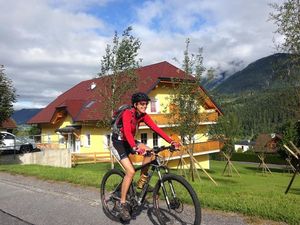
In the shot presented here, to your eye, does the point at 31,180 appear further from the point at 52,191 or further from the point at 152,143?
the point at 152,143

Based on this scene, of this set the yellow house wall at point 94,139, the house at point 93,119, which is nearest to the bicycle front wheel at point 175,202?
the house at point 93,119

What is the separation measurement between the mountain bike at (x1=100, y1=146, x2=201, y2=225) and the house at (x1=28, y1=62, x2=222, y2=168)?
2447 centimetres

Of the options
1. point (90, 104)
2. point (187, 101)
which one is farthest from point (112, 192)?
point (90, 104)

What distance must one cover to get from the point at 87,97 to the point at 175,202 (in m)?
41.8

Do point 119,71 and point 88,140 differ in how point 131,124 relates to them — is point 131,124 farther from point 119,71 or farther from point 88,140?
point 88,140

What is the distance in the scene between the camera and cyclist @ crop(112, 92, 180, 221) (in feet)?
20.6

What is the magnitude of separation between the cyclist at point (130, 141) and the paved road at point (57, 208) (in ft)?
1.81

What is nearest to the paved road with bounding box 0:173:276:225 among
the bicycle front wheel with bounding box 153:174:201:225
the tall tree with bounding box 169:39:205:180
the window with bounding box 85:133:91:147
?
the bicycle front wheel with bounding box 153:174:201:225

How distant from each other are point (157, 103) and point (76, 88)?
17814 millimetres

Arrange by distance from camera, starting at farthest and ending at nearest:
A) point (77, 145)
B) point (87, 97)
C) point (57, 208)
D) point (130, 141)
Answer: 1. point (87, 97)
2. point (77, 145)
3. point (57, 208)
4. point (130, 141)

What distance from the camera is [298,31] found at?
14156 millimetres

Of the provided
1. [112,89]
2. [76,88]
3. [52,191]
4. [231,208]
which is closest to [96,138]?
[76,88]

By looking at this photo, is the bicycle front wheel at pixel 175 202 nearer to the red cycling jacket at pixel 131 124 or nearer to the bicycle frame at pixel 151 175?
the bicycle frame at pixel 151 175

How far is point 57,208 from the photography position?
7969 millimetres
